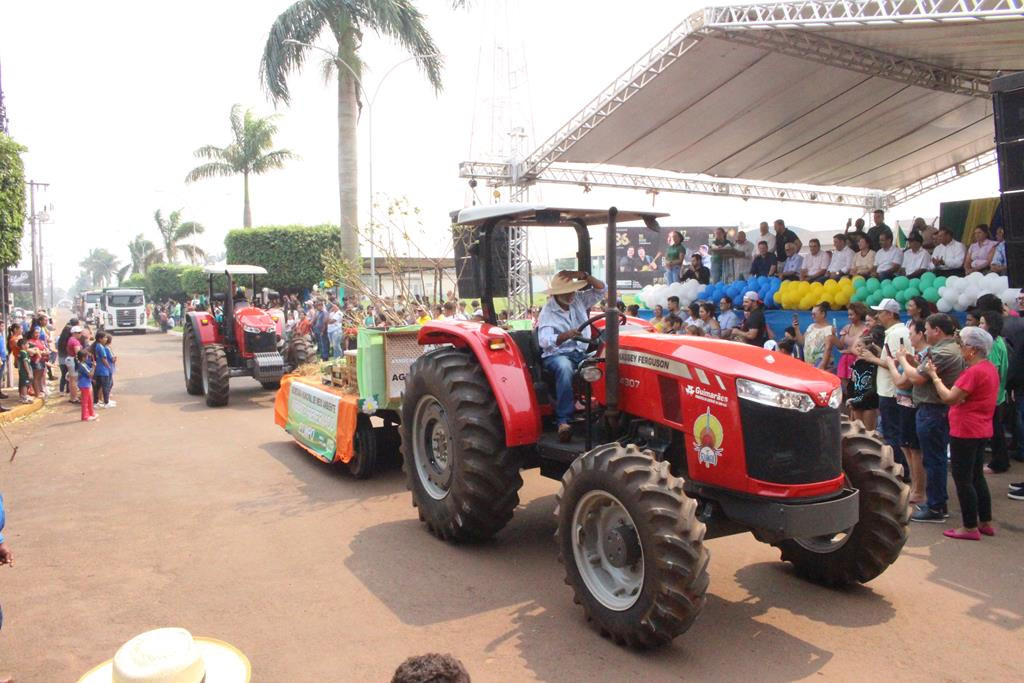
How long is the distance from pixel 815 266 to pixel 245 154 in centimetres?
3471

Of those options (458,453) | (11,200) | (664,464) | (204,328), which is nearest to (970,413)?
(664,464)

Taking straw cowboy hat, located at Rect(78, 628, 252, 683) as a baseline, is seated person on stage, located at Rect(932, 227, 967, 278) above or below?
above

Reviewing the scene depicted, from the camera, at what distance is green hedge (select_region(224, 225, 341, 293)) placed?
33062 millimetres

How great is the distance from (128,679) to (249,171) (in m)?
41.0

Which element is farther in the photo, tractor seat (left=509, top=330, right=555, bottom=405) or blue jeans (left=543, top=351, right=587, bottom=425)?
tractor seat (left=509, top=330, right=555, bottom=405)

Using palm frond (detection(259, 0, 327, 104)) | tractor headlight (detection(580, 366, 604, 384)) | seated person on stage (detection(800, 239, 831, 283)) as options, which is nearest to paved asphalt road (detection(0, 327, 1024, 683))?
tractor headlight (detection(580, 366, 604, 384))

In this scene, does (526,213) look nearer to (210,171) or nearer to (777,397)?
(777,397)

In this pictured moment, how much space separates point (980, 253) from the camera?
9.40 metres

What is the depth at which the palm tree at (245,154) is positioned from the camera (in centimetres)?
3919

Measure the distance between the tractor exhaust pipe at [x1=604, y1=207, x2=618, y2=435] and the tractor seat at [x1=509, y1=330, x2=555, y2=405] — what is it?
0.89 m

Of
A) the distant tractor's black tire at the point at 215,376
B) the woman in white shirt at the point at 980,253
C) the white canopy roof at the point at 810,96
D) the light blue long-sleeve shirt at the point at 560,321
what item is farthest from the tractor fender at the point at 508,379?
the distant tractor's black tire at the point at 215,376

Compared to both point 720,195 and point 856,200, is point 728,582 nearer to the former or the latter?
point 720,195

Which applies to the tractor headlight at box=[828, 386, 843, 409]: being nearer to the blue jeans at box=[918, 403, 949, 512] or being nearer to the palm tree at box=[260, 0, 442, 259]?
the blue jeans at box=[918, 403, 949, 512]

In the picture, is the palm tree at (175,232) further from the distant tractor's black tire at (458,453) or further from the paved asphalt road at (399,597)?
the distant tractor's black tire at (458,453)
